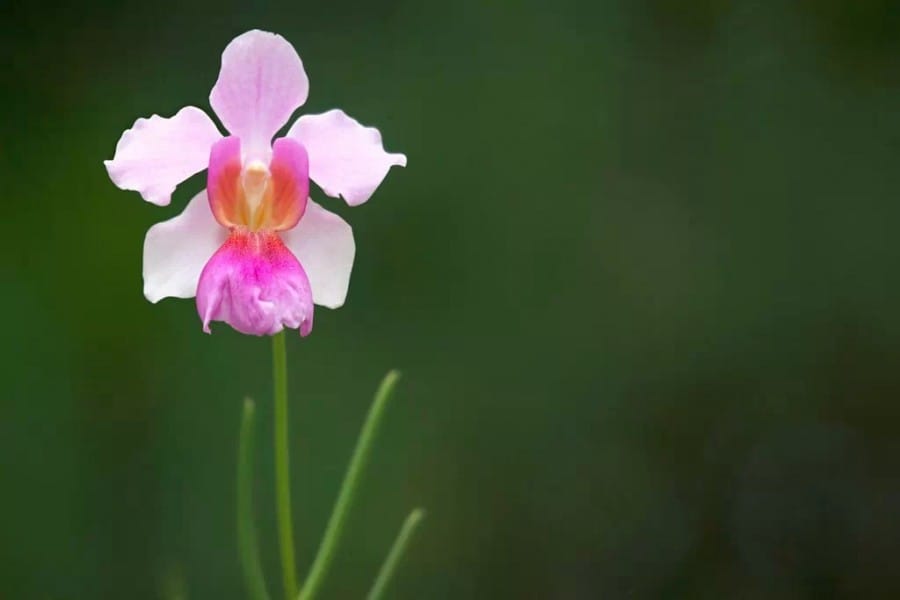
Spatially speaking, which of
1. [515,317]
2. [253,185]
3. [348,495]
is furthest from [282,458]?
[515,317]

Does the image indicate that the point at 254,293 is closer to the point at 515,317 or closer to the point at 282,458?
the point at 282,458

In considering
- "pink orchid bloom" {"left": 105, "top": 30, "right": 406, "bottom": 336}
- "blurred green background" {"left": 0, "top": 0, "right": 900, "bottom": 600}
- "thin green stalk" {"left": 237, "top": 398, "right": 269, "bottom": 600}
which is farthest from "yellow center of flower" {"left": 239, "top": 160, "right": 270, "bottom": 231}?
"blurred green background" {"left": 0, "top": 0, "right": 900, "bottom": 600}

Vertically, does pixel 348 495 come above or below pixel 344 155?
below

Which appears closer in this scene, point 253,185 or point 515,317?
point 253,185

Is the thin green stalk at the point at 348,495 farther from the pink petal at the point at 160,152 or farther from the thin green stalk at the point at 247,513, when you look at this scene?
the pink petal at the point at 160,152

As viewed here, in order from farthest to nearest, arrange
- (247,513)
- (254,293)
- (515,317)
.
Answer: (515,317), (247,513), (254,293)

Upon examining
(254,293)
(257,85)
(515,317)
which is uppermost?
(257,85)
